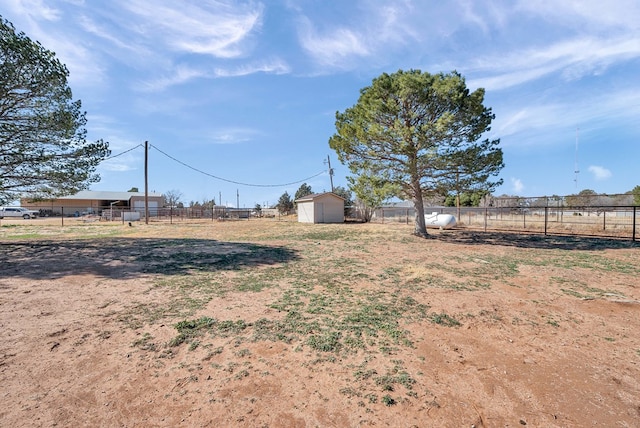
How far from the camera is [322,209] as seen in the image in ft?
90.1

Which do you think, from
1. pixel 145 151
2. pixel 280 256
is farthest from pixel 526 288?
pixel 145 151

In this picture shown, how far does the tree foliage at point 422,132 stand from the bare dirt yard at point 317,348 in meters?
7.49

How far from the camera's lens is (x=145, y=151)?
26.6m

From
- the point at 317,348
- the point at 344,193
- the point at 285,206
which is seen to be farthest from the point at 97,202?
the point at 317,348

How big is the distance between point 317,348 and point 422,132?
1177cm

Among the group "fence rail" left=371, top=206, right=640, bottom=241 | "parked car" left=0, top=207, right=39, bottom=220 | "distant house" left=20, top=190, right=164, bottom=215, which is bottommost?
"fence rail" left=371, top=206, right=640, bottom=241

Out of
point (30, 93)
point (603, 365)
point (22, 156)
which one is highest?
point (30, 93)

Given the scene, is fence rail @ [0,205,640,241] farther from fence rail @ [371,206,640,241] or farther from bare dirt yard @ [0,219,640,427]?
bare dirt yard @ [0,219,640,427]

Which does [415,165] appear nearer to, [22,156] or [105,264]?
[105,264]

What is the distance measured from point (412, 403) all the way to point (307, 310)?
2.34 meters

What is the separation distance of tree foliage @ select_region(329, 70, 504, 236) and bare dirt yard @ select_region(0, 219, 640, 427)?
7.49 meters

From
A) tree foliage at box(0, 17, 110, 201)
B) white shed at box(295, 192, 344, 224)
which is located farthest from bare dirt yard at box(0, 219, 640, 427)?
white shed at box(295, 192, 344, 224)

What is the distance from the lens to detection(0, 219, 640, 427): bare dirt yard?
2.51 m

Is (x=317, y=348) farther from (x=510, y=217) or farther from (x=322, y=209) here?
(x=510, y=217)
